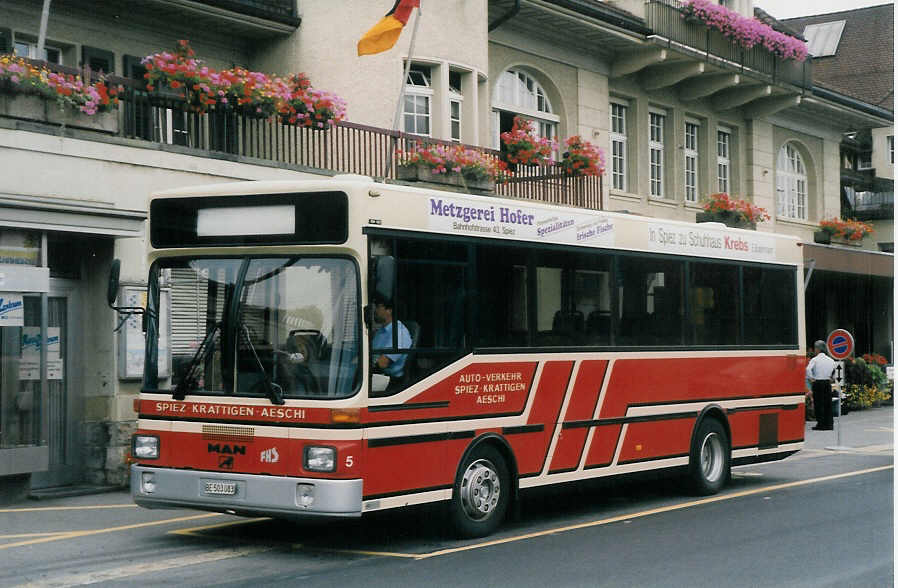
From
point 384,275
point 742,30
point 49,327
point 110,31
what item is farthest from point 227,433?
point 742,30

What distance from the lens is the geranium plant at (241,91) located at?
15.6 meters

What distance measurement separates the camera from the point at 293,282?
9844mm

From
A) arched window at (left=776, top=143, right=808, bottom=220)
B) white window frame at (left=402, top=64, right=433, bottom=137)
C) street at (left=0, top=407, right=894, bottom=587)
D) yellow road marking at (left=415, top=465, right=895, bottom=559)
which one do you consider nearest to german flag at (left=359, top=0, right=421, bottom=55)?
white window frame at (left=402, top=64, right=433, bottom=137)

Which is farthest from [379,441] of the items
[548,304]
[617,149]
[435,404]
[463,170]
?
[617,149]

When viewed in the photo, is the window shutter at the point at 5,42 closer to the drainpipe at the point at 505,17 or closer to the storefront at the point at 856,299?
the drainpipe at the point at 505,17

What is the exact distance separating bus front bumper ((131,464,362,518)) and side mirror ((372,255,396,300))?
140 cm

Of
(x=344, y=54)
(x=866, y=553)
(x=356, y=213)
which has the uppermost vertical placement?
(x=344, y=54)

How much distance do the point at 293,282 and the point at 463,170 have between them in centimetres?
977

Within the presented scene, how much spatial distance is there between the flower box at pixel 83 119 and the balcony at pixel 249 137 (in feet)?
0.05

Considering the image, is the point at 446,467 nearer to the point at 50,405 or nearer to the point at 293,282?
the point at 293,282

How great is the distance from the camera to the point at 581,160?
21859mm

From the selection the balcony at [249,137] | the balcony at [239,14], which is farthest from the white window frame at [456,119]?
the balcony at [239,14]

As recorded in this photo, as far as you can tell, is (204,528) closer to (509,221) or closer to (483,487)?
(483,487)

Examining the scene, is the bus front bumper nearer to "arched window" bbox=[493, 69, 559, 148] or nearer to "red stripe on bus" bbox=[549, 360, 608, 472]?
"red stripe on bus" bbox=[549, 360, 608, 472]
